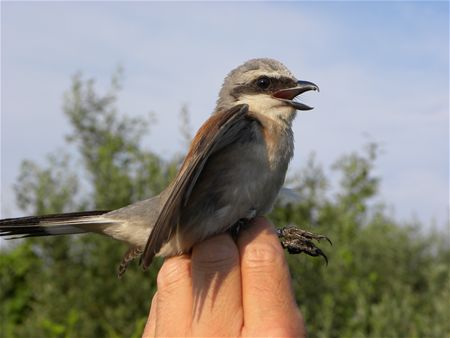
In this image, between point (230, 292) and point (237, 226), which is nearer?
point (230, 292)

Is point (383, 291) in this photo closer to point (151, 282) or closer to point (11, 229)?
point (151, 282)

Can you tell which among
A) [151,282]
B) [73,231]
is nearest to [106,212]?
[73,231]

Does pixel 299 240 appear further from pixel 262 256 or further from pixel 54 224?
pixel 54 224

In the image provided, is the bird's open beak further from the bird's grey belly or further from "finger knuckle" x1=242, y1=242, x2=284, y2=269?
"finger knuckle" x1=242, y1=242, x2=284, y2=269

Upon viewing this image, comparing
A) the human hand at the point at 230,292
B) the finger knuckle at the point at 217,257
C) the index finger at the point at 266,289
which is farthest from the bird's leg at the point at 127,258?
the index finger at the point at 266,289

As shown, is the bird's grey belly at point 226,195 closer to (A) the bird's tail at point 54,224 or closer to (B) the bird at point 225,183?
(B) the bird at point 225,183

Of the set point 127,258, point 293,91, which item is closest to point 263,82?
point 293,91
